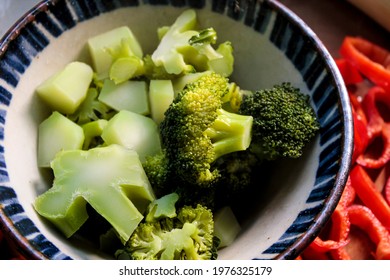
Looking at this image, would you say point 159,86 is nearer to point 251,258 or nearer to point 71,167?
point 71,167

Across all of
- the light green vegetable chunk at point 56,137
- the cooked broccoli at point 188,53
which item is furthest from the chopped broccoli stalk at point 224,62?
the light green vegetable chunk at point 56,137

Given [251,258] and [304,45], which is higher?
[304,45]

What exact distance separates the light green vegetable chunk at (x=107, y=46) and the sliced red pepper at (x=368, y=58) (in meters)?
0.89

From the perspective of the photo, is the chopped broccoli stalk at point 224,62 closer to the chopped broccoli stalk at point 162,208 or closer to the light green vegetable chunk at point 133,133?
→ the light green vegetable chunk at point 133,133

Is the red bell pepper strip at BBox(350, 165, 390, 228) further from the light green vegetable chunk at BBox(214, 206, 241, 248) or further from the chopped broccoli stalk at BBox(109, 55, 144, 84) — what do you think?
the chopped broccoli stalk at BBox(109, 55, 144, 84)

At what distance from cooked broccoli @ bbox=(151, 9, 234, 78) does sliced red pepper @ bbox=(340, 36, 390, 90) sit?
26.9 inches

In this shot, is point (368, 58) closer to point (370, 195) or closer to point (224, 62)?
point (370, 195)

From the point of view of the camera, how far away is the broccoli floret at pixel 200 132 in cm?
130

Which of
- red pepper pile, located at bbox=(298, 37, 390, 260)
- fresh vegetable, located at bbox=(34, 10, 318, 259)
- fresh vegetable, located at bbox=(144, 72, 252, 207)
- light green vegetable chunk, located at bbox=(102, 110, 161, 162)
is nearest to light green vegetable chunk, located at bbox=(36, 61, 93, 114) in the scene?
fresh vegetable, located at bbox=(34, 10, 318, 259)

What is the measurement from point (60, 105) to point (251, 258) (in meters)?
0.70

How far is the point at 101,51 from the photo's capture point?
1.60m

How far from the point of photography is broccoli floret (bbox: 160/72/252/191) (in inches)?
51.1
